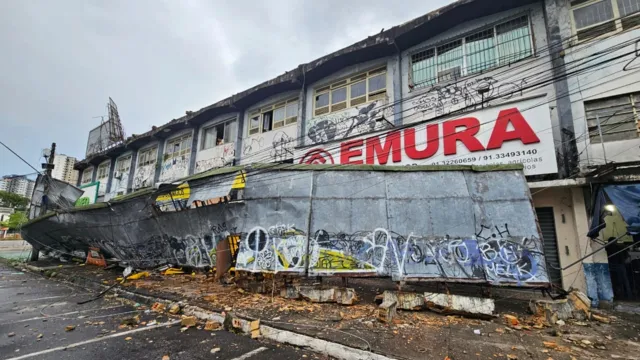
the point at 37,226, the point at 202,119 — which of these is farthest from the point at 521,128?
the point at 37,226

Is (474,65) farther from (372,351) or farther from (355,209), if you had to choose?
(372,351)

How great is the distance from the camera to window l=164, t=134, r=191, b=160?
18516mm

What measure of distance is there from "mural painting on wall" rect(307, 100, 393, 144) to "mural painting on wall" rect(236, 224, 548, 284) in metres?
5.42

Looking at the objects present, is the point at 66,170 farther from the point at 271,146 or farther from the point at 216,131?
the point at 271,146

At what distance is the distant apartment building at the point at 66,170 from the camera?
29750 mm

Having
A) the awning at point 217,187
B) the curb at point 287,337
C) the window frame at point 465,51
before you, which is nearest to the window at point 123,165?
the awning at point 217,187

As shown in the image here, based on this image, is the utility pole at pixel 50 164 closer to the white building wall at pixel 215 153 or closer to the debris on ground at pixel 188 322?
the white building wall at pixel 215 153

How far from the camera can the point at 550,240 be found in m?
8.45

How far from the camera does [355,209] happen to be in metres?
7.41

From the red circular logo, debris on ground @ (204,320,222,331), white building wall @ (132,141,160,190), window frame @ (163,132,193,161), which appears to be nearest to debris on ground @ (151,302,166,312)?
debris on ground @ (204,320,222,331)

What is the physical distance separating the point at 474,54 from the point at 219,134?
45.9ft

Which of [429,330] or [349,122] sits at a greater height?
[349,122]

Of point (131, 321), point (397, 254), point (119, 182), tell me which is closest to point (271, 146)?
point (397, 254)

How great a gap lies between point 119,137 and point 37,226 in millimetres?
10346
